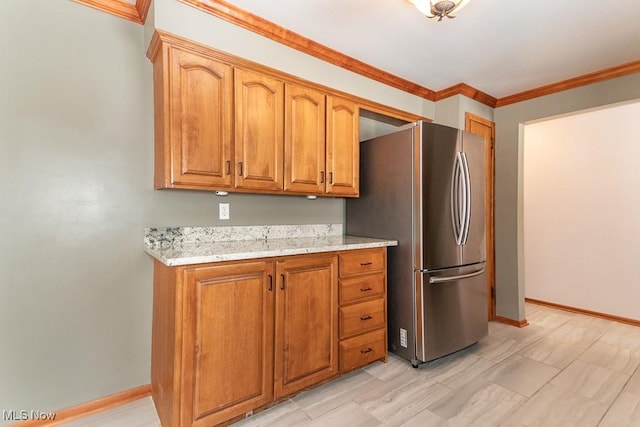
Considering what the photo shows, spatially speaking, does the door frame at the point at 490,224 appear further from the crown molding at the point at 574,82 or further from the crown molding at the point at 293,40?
the crown molding at the point at 293,40

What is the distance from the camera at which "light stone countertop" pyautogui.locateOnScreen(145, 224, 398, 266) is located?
5.21 ft

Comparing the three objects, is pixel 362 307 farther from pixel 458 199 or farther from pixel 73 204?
pixel 73 204

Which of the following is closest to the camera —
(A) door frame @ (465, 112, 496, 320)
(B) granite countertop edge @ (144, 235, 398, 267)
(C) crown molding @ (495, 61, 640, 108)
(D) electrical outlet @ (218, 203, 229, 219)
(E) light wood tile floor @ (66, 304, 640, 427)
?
(B) granite countertop edge @ (144, 235, 398, 267)

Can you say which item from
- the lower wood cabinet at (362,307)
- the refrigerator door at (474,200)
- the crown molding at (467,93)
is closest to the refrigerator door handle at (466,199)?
the refrigerator door at (474,200)

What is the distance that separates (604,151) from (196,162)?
4525 mm

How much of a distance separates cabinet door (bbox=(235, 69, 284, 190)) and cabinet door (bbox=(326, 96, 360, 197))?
1.53 feet

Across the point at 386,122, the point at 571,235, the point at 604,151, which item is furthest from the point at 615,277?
the point at 386,122

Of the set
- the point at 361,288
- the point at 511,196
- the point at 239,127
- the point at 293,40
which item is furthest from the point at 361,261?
the point at 511,196

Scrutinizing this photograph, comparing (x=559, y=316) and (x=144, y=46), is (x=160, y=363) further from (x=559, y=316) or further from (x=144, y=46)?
(x=559, y=316)

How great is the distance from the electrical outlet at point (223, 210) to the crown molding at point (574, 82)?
3289 millimetres

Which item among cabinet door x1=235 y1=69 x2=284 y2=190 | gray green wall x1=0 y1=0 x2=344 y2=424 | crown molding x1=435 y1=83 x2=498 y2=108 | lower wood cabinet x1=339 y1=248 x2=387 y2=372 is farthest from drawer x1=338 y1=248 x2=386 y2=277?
crown molding x1=435 y1=83 x2=498 y2=108

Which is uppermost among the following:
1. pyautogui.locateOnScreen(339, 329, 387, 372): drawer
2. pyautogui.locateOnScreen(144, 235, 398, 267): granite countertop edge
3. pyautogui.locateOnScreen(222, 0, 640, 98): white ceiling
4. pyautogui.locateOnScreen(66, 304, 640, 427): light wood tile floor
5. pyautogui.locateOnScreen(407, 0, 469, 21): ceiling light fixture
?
pyautogui.locateOnScreen(222, 0, 640, 98): white ceiling

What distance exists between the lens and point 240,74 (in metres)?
2.00

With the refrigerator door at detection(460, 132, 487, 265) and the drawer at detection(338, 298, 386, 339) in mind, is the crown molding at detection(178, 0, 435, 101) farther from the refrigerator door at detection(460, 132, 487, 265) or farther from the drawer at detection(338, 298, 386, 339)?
the drawer at detection(338, 298, 386, 339)
